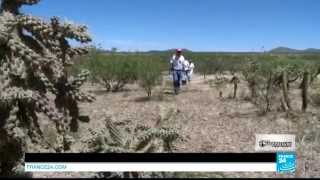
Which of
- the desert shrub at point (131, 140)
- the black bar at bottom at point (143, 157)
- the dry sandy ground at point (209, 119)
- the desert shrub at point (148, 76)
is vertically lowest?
the dry sandy ground at point (209, 119)

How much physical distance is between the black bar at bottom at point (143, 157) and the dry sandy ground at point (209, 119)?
0.72 meters

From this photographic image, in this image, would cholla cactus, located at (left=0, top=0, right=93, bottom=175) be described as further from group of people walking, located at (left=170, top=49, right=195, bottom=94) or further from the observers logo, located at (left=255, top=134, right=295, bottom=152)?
group of people walking, located at (left=170, top=49, right=195, bottom=94)

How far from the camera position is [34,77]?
5199 mm

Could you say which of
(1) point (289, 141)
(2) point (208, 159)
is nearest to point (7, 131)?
(2) point (208, 159)

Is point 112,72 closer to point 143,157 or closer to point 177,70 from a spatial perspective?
point 177,70

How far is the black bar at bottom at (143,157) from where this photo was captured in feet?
16.0

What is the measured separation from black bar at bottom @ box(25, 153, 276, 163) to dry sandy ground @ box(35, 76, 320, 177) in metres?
0.72

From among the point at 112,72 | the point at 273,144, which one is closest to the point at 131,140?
the point at 273,144

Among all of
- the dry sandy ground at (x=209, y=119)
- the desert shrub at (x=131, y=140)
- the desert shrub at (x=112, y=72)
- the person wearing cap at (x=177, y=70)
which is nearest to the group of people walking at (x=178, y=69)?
the person wearing cap at (x=177, y=70)

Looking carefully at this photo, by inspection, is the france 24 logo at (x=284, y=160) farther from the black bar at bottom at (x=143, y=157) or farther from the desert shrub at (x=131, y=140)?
the desert shrub at (x=131, y=140)

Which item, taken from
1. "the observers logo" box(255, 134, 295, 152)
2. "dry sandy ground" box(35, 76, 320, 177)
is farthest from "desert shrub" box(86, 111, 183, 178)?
"the observers logo" box(255, 134, 295, 152)

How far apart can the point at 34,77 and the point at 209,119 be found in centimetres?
762

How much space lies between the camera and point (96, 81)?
21469 mm

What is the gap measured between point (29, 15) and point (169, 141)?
2.11m
